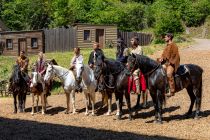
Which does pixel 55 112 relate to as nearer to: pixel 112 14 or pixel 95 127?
pixel 95 127

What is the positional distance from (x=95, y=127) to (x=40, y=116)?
12.2 feet

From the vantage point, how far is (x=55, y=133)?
11711 millimetres

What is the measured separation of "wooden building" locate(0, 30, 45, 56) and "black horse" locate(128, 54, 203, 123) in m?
33.0

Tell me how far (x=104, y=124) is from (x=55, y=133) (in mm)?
2620

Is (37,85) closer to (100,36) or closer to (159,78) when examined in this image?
(159,78)

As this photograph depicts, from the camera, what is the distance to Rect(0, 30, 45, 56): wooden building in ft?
151

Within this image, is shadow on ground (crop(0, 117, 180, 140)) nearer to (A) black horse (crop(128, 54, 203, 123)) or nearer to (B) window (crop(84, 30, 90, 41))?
(A) black horse (crop(128, 54, 203, 123))

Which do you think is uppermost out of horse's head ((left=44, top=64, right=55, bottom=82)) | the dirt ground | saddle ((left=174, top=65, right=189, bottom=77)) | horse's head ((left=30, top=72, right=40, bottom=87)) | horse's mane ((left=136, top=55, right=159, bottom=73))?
horse's mane ((left=136, top=55, right=159, bottom=73))

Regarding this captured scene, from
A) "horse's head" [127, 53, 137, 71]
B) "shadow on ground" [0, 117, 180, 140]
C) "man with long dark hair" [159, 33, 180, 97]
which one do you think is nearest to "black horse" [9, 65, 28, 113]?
"shadow on ground" [0, 117, 180, 140]

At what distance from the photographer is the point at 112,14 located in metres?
53.6

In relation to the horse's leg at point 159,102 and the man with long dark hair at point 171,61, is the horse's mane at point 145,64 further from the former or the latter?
the horse's leg at point 159,102

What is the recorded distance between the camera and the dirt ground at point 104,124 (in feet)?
37.9

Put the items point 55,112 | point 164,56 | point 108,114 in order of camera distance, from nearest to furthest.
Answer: point 164,56 → point 108,114 → point 55,112

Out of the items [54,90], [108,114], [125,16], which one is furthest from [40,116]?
[125,16]
